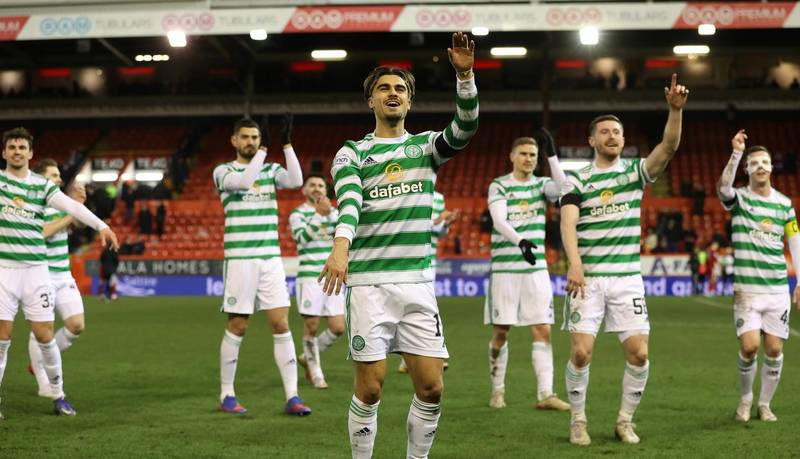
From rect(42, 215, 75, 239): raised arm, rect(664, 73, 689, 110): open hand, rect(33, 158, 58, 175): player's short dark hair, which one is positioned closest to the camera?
rect(664, 73, 689, 110): open hand

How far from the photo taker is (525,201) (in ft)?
27.0

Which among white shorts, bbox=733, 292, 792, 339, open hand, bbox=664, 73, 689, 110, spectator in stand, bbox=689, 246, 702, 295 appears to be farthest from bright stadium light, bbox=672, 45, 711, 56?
open hand, bbox=664, 73, 689, 110

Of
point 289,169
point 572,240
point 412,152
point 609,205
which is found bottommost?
point 572,240

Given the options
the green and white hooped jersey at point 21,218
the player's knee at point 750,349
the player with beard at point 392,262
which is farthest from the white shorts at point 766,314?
the green and white hooped jersey at point 21,218

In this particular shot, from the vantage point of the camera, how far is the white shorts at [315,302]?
9.24 metres

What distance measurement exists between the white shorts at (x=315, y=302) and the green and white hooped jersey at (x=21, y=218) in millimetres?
2803

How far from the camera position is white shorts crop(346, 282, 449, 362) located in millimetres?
4699

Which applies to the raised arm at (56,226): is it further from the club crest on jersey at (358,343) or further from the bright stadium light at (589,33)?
the bright stadium light at (589,33)

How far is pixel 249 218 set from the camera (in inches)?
302

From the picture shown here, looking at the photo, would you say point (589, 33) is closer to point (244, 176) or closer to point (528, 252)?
point (244, 176)

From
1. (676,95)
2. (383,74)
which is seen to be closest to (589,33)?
(676,95)

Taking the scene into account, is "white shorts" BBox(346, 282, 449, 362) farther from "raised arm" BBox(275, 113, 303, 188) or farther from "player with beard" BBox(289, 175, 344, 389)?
"player with beard" BBox(289, 175, 344, 389)

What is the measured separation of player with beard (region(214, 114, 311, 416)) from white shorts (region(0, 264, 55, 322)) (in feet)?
4.79

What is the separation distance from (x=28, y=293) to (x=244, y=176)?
2.00 m
